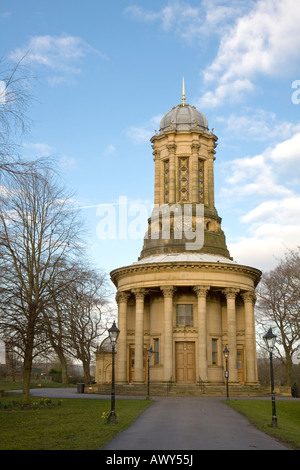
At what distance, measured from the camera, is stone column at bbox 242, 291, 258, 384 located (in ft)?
157

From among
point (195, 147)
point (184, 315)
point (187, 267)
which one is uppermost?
point (195, 147)

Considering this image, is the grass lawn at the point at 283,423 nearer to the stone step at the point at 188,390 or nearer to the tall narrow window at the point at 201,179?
the stone step at the point at 188,390

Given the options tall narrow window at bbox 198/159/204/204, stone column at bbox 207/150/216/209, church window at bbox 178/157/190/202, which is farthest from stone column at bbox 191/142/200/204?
stone column at bbox 207/150/216/209

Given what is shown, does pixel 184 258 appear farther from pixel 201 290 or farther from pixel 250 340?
pixel 250 340

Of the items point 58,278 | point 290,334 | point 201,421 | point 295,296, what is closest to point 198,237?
point 295,296

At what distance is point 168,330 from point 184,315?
2.94 meters

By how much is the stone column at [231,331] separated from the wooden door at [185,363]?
135 inches

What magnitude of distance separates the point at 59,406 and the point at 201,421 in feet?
39.7

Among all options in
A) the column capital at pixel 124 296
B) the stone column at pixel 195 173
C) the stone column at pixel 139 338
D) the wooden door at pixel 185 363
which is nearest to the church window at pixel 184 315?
the wooden door at pixel 185 363

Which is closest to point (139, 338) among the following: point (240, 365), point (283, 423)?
point (240, 365)

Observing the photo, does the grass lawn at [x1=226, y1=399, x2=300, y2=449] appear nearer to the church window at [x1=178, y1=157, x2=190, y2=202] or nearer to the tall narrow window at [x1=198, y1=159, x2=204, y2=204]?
the tall narrow window at [x1=198, y1=159, x2=204, y2=204]

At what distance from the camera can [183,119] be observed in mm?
57781

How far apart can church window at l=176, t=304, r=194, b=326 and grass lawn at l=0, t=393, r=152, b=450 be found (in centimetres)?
2311
